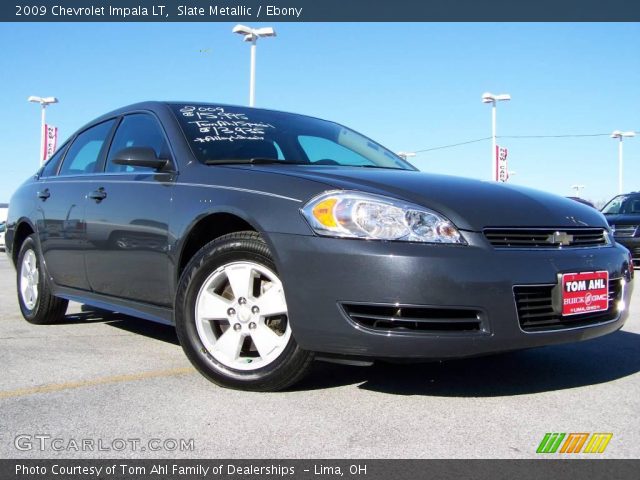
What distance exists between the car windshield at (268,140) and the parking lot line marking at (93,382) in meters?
1.11

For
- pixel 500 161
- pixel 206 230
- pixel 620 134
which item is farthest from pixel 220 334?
pixel 620 134

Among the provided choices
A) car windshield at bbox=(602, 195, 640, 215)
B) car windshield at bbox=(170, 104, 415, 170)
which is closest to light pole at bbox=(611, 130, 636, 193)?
car windshield at bbox=(602, 195, 640, 215)

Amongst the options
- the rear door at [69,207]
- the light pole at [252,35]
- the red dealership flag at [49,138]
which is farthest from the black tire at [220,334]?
the red dealership flag at [49,138]

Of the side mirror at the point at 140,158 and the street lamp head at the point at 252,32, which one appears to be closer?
the side mirror at the point at 140,158

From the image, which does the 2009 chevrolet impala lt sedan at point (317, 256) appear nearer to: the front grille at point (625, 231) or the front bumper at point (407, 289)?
the front bumper at point (407, 289)

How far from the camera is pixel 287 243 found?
113 inches

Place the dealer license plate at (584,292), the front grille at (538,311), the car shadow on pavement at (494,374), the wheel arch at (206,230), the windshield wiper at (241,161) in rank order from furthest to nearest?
the windshield wiper at (241,161)
the wheel arch at (206,230)
the car shadow on pavement at (494,374)
the dealer license plate at (584,292)
the front grille at (538,311)

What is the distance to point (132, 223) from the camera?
148 inches

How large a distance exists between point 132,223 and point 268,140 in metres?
0.92

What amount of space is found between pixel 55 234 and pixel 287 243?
2.48m

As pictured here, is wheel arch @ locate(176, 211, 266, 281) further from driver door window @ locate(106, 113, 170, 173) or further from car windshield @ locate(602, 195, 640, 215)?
car windshield @ locate(602, 195, 640, 215)

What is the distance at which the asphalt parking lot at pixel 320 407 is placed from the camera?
2.35 metres

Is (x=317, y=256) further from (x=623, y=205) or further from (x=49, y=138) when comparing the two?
(x=49, y=138)

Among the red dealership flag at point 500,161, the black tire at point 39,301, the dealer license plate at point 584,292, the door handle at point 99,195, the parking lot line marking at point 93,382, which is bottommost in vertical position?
the parking lot line marking at point 93,382
